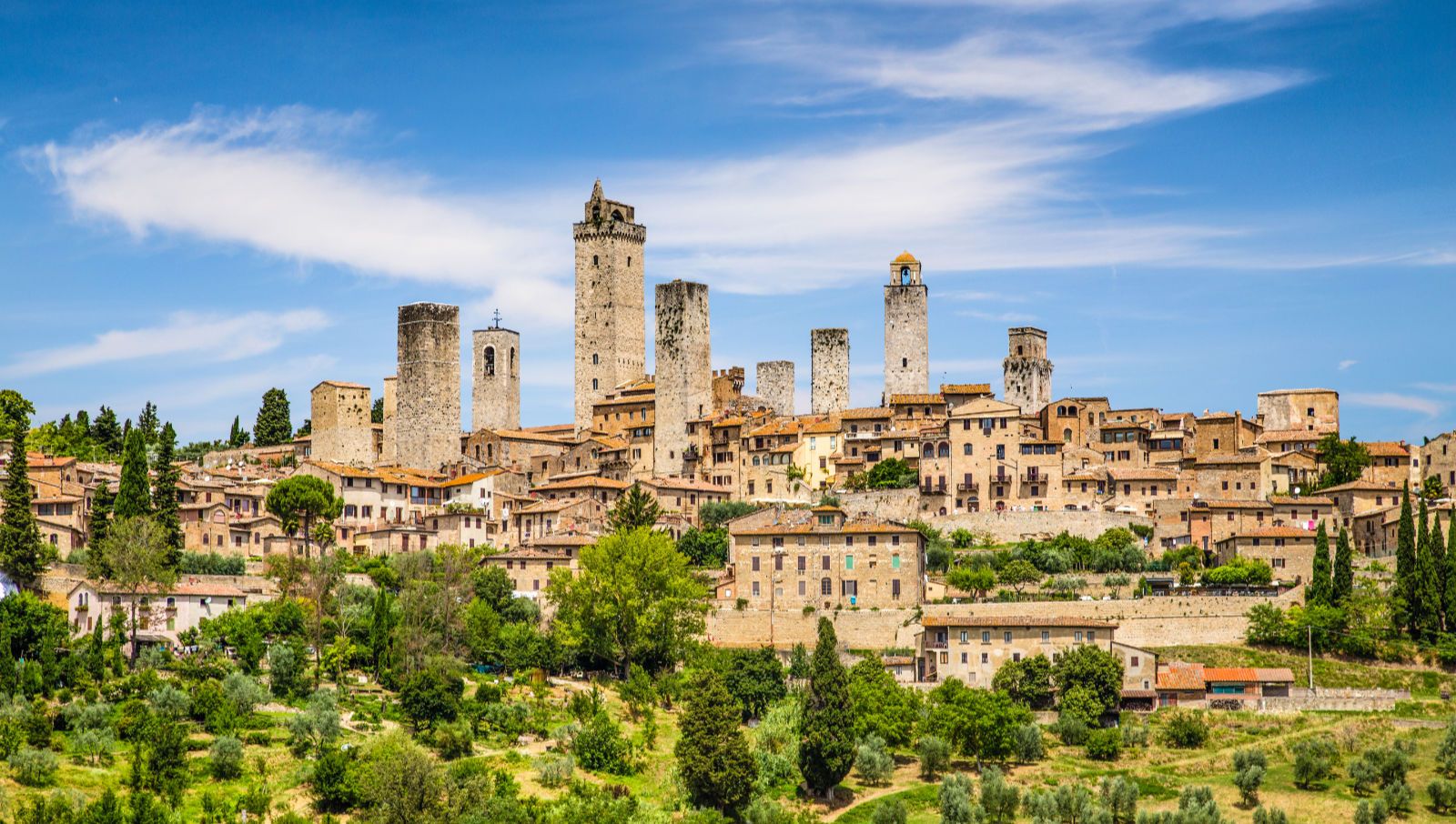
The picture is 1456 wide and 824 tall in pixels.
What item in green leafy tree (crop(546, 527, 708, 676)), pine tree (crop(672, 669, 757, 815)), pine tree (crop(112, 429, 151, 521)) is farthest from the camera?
pine tree (crop(112, 429, 151, 521))

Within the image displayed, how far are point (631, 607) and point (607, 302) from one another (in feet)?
130

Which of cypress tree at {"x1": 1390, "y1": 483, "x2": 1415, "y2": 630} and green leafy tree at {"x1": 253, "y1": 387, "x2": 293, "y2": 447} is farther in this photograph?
green leafy tree at {"x1": 253, "y1": 387, "x2": 293, "y2": 447}

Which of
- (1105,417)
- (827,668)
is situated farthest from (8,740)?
(1105,417)

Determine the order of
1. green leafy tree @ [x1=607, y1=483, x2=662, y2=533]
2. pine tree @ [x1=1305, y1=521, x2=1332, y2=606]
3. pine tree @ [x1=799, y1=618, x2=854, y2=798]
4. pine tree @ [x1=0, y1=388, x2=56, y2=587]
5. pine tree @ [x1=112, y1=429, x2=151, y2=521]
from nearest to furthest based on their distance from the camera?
pine tree @ [x1=799, y1=618, x2=854, y2=798], pine tree @ [x1=0, y1=388, x2=56, y2=587], pine tree @ [x1=1305, y1=521, x2=1332, y2=606], pine tree @ [x1=112, y1=429, x2=151, y2=521], green leafy tree @ [x1=607, y1=483, x2=662, y2=533]

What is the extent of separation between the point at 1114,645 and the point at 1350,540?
17746 mm

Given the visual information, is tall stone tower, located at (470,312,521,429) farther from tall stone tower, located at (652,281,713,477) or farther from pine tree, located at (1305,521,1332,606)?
pine tree, located at (1305,521,1332,606)

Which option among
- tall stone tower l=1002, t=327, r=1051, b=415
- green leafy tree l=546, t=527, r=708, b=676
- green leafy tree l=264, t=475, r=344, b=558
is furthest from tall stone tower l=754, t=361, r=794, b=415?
green leafy tree l=546, t=527, r=708, b=676

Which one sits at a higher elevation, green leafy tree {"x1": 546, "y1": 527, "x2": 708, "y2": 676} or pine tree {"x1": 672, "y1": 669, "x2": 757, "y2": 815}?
green leafy tree {"x1": 546, "y1": 527, "x2": 708, "y2": 676}

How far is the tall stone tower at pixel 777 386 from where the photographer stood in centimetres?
10675

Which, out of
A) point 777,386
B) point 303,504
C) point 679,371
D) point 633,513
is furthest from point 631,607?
point 777,386

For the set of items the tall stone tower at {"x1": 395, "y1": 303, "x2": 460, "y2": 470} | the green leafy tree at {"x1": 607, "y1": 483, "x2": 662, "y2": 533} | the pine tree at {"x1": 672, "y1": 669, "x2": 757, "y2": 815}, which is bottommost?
the pine tree at {"x1": 672, "y1": 669, "x2": 757, "y2": 815}

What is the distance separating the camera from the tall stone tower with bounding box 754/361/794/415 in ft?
350

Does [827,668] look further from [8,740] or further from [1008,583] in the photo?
[8,740]

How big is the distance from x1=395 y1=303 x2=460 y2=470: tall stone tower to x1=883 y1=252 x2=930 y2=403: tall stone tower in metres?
22.5
